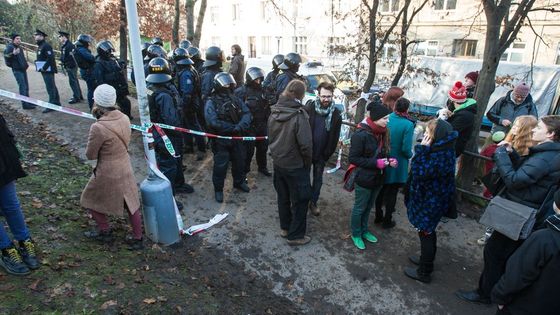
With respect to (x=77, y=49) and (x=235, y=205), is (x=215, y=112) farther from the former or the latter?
(x=77, y=49)

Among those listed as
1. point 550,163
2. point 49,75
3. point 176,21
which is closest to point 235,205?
point 550,163

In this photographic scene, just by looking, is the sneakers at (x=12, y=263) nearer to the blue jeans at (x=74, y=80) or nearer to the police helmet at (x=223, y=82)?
the police helmet at (x=223, y=82)

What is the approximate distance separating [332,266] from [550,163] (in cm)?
253

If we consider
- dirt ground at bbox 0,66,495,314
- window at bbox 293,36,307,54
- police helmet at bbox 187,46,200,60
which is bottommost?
dirt ground at bbox 0,66,495,314

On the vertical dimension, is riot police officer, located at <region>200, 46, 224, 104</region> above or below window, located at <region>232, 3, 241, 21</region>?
below

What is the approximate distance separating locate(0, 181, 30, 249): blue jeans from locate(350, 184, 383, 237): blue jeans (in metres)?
3.67

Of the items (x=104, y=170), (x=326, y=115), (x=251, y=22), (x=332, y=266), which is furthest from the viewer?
(x=251, y=22)

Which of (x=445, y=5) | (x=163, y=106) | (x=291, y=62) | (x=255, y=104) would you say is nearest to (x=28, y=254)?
(x=163, y=106)

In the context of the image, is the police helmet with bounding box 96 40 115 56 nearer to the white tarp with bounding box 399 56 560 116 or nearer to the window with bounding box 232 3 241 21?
the white tarp with bounding box 399 56 560 116

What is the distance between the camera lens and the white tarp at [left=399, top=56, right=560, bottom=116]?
1358cm

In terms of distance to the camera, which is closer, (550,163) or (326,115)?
(550,163)

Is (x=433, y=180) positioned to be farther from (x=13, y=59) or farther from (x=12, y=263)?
(x=13, y=59)

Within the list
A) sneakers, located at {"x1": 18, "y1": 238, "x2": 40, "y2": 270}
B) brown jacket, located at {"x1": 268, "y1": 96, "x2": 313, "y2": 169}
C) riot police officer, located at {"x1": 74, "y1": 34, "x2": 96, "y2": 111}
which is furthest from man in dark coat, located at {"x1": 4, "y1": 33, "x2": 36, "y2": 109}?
brown jacket, located at {"x1": 268, "y1": 96, "x2": 313, "y2": 169}

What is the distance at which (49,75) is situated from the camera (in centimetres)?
905
